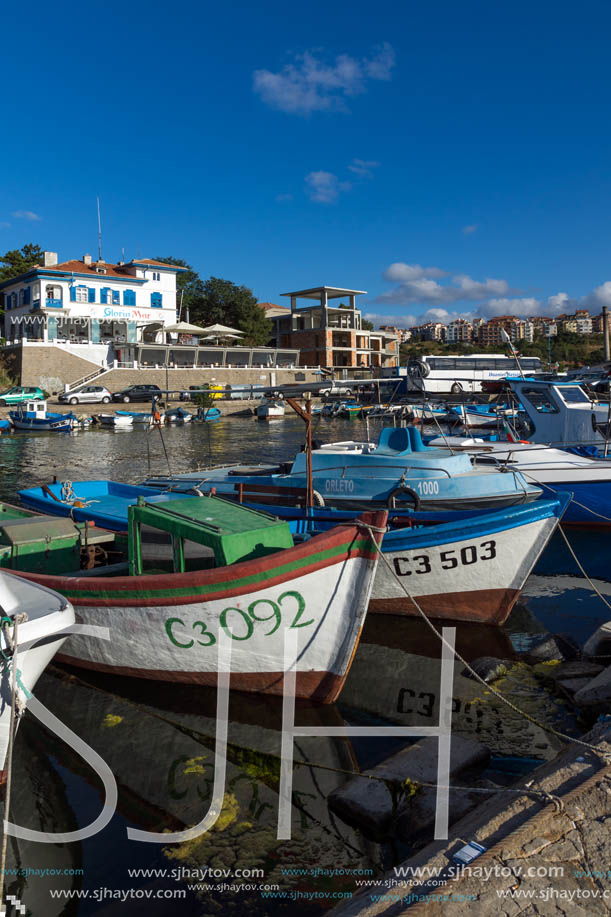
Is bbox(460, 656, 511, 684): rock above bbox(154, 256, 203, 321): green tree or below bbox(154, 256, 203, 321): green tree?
below

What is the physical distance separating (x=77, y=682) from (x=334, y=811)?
3.83 meters

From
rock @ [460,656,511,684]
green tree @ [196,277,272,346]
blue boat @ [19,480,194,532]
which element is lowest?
rock @ [460,656,511,684]

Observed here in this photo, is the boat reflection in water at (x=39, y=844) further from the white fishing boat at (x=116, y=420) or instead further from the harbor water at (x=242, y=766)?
the white fishing boat at (x=116, y=420)

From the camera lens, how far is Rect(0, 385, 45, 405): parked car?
46062mm

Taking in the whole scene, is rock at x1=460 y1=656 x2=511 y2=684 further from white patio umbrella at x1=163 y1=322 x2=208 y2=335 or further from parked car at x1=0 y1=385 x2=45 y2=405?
white patio umbrella at x1=163 y1=322 x2=208 y2=335

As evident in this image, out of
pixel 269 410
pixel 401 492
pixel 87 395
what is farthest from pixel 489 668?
pixel 87 395

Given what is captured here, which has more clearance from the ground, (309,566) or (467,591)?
(309,566)

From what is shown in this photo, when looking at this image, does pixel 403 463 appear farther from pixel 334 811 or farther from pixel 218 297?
pixel 218 297

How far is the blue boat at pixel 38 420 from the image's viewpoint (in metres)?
41.7

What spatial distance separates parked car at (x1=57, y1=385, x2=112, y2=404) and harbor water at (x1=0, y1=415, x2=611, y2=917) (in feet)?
146

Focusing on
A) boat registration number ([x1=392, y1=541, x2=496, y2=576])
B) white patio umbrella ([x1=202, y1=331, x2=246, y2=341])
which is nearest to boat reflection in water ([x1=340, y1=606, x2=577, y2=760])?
boat registration number ([x1=392, y1=541, x2=496, y2=576])

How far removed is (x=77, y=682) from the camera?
7797 mm

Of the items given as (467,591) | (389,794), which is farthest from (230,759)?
(467,591)

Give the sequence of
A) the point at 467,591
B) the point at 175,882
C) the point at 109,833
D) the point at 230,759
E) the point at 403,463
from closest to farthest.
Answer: the point at 175,882, the point at 109,833, the point at 230,759, the point at 467,591, the point at 403,463
